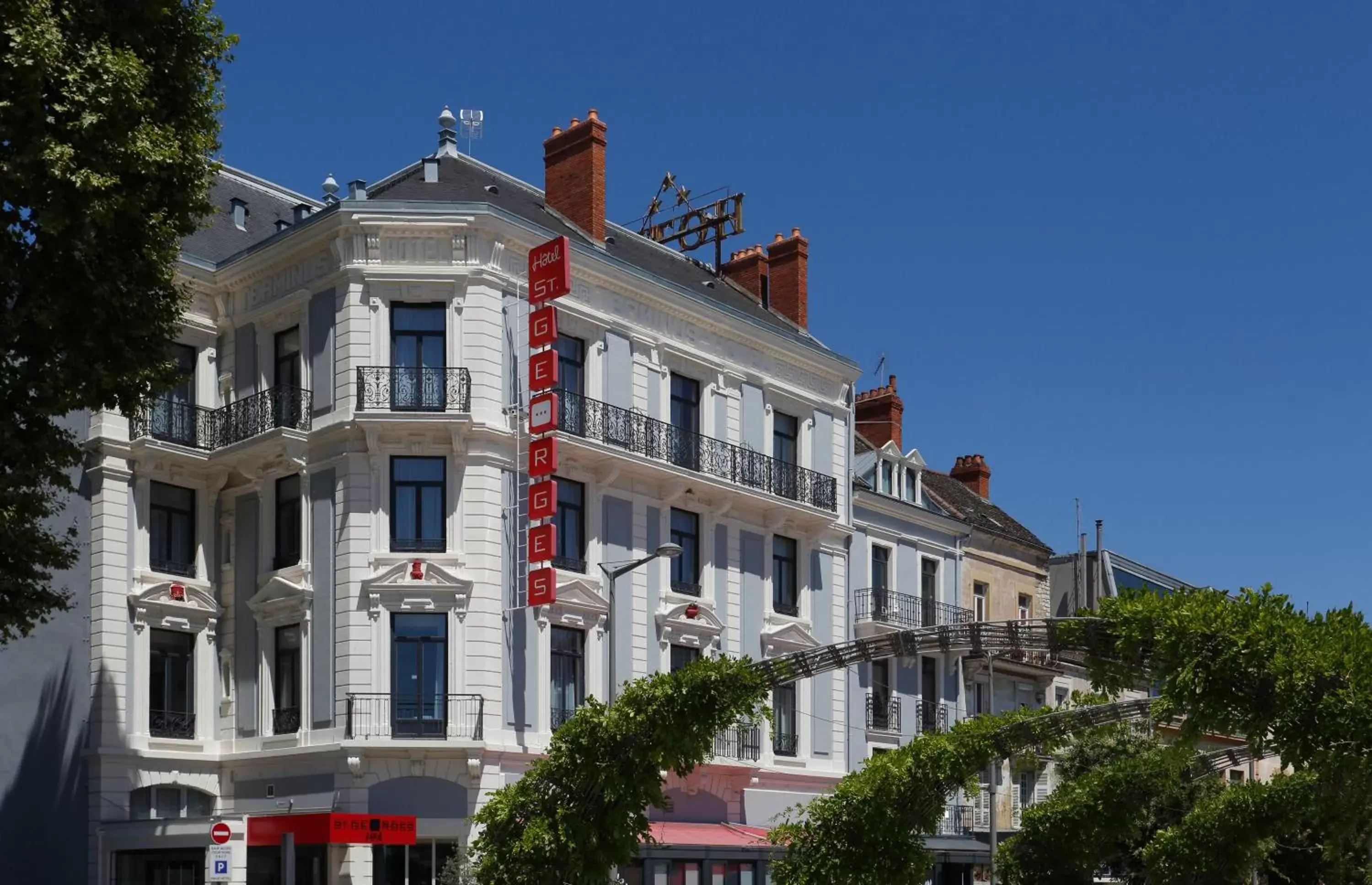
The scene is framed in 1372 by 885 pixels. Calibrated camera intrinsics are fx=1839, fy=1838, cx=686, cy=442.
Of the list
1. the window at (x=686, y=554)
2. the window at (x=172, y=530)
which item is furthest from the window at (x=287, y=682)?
the window at (x=686, y=554)

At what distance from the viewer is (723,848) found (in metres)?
38.0

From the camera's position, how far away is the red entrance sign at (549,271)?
116 ft

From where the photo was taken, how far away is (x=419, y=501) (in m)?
35.9

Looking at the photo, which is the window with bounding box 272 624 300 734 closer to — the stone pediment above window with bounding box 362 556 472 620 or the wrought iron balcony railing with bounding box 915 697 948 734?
the stone pediment above window with bounding box 362 556 472 620

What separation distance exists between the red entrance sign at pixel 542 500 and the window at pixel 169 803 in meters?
8.67

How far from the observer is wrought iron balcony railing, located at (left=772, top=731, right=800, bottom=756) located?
42000 mm

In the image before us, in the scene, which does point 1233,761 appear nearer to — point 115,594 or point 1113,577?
point 115,594

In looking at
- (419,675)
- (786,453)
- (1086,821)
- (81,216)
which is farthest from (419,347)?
(1086,821)

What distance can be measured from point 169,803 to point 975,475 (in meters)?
30.4

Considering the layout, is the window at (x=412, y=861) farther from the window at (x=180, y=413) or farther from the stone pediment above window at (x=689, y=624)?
the window at (x=180, y=413)

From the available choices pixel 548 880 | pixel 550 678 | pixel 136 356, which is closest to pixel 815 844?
pixel 548 880

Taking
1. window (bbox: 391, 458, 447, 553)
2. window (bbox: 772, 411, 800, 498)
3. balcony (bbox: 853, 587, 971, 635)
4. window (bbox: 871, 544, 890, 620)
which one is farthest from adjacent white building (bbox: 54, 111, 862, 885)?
window (bbox: 871, 544, 890, 620)

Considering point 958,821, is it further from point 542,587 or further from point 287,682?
point 287,682

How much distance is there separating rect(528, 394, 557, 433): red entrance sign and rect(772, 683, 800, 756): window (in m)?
9.88
